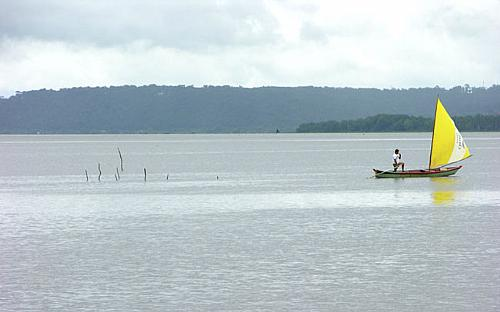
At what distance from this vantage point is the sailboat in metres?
72.1

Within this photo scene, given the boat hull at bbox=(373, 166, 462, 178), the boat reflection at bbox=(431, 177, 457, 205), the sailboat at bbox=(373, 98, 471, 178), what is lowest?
the boat reflection at bbox=(431, 177, 457, 205)

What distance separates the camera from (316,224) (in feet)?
136

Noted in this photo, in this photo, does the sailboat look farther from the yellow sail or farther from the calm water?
the calm water

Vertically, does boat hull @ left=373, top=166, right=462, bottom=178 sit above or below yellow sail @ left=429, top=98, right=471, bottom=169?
below

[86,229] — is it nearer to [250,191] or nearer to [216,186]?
[250,191]

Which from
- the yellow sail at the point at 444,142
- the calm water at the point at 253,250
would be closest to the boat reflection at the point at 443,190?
the calm water at the point at 253,250

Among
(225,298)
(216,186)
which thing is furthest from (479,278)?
Answer: (216,186)

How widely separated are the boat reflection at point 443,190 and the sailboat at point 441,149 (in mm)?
961

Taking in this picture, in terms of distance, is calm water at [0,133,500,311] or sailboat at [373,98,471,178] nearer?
calm water at [0,133,500,311]

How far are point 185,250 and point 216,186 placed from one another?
1503 inches

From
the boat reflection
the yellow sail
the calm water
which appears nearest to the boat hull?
the boat reflection

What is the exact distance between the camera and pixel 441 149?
74250mm

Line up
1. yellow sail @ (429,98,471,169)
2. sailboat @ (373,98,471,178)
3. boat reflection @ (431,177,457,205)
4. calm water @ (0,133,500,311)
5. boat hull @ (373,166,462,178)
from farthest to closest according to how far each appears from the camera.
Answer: yellow sail @ (429,98,471,169) → sailboat @ (373,98,471,178) → boat hull @ (373,166,462,178) → boat reflection @ (431,177,457,205) → calm water @ (0,133,500,311)

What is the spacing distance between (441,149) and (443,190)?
39.0 feet
